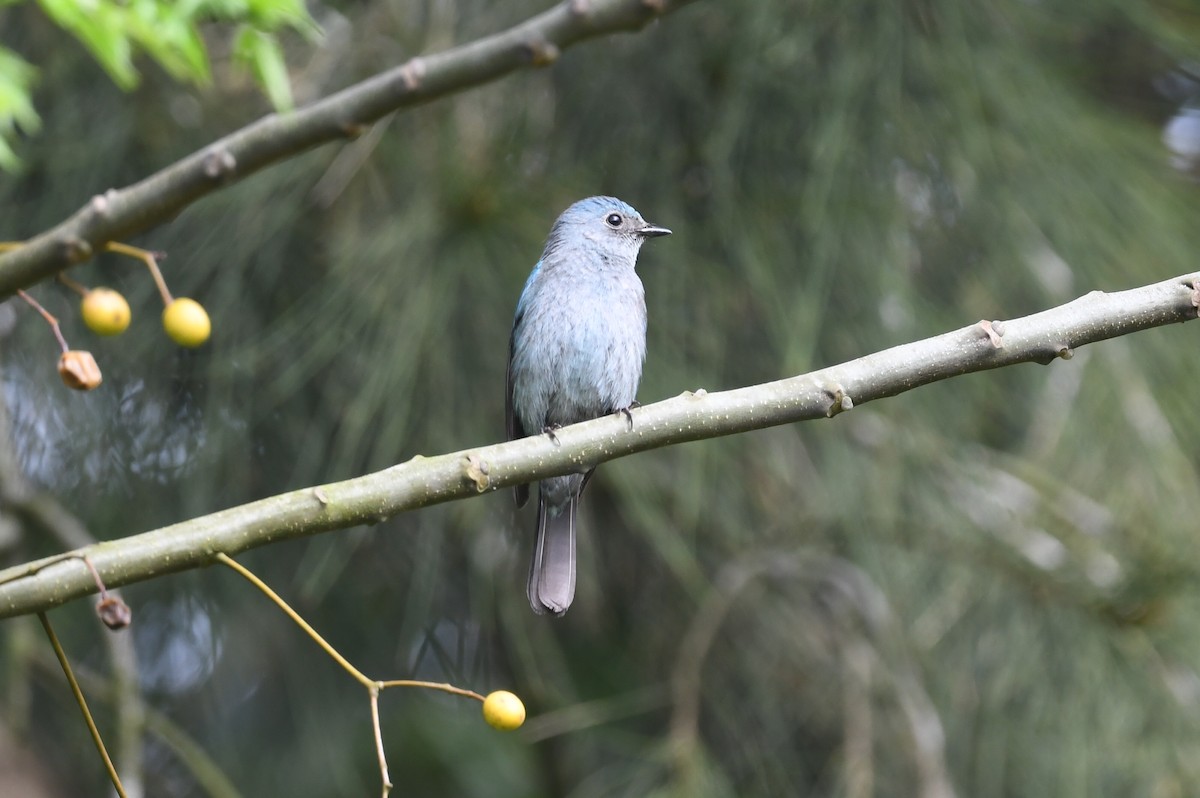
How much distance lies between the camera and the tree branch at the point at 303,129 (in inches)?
91.4

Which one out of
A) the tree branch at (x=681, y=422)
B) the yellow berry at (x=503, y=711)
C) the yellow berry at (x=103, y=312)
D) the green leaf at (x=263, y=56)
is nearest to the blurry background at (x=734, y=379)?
the green leaf at (x=263, y=56)

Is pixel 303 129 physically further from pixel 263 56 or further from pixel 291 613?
pixel 291 613

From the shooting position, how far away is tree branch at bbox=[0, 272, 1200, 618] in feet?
7.13

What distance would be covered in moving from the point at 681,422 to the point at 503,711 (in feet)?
2.05

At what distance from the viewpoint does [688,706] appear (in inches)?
172

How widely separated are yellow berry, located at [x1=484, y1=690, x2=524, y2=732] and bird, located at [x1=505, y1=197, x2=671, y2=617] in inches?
62.5

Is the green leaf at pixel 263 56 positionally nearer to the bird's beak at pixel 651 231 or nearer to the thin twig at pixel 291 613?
the thin twig at pixel 291 613

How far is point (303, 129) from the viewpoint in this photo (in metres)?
2.45

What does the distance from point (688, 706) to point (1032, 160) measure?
217 cm

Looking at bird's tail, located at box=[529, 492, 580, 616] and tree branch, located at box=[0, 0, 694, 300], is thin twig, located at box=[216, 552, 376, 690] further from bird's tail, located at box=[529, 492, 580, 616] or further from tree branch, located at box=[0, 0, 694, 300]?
bird's tail, located at box=[529, 492, 580, 616]

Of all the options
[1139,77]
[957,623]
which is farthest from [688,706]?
[1139,77]

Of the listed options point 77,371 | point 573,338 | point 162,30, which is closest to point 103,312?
point 77,371

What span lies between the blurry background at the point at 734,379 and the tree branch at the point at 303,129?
5.04 feet

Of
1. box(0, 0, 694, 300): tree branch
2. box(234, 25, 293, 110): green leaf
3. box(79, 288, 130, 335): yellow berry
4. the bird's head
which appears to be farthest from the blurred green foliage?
the bird's head
